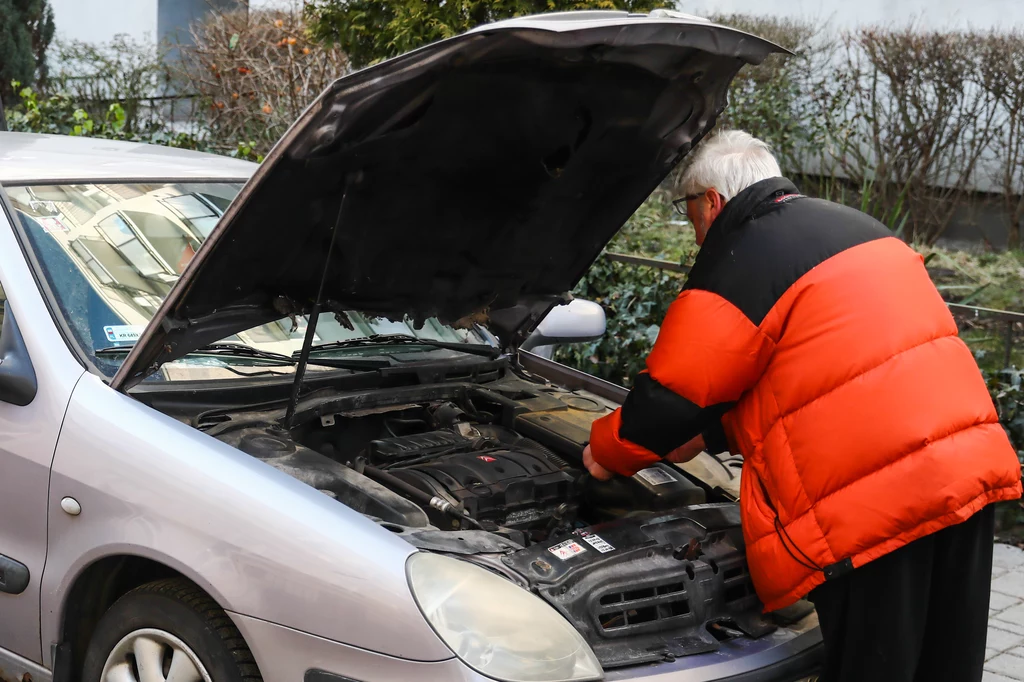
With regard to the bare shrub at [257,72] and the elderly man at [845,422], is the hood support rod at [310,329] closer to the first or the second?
the elderly man at [845,422]

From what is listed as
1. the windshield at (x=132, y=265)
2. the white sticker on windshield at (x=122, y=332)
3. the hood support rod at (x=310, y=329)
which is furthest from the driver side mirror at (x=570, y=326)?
the white sticker on windshield at (x=122, y=332)

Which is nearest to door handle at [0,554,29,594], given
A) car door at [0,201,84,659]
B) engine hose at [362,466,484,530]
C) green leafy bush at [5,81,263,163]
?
car door at [0,201,84,659]

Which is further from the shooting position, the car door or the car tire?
the car door

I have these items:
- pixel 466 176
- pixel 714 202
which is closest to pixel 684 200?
pixel 714 202

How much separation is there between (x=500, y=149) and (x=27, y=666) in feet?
6.45

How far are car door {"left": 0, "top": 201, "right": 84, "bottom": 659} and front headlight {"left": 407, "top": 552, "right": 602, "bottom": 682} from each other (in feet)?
3.70

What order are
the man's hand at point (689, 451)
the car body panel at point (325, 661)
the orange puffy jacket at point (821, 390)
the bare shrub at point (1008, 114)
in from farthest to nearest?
the bare shrub at point (1008, 114) → the man's hand at point (689, 451) → the orange puffy jacket at point (821, 390) → the car body panel at point (325, 661)

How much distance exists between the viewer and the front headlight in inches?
86.7

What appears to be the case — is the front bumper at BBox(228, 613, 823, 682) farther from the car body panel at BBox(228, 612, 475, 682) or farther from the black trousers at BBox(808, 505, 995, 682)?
the black trousers at BBox(808, 505, 995, 682)

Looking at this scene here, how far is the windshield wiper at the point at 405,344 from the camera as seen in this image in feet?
12.1

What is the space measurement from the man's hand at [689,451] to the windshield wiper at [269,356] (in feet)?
3.37

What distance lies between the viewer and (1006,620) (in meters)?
4.44

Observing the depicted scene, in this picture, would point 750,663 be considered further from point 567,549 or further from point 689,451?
point 689,451

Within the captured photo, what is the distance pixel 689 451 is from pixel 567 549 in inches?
29.7
